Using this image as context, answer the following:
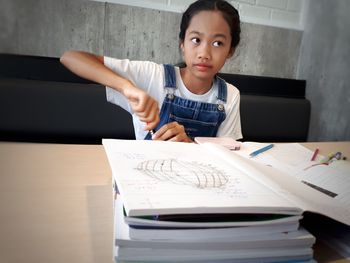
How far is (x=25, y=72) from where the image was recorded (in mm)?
1548

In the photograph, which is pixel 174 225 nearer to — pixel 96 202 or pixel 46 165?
pixel 96 202

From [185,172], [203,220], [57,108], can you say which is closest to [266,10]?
[57,108]

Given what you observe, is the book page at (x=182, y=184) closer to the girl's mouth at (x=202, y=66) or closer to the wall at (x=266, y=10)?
the girl's mouth at (x=202, y=66)

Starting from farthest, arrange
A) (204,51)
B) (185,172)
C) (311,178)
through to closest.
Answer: (204,51), (311,178), (185,172)

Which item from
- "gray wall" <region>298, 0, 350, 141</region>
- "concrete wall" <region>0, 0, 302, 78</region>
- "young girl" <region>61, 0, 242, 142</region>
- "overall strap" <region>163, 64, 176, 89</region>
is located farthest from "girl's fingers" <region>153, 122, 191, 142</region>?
"gray wall" <region>298, 0, 350, 141</region>

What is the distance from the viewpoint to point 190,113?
113 cm

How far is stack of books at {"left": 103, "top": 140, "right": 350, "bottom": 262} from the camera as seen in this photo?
1.21 ft

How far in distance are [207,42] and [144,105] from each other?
0.40 m

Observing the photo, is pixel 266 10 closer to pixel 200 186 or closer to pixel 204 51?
pixel 204 51

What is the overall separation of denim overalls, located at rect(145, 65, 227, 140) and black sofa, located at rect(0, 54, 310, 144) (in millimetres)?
486

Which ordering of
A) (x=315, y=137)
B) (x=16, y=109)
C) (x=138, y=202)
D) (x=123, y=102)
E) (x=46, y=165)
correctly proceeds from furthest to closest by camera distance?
(x=315, y=137), (x=16, y=109), (x=123, y=102), (x=46, y=165), (x=138, y=202)

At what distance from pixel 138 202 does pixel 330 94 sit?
6.08ft

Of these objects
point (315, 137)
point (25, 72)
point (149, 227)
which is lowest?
point (315, 137)

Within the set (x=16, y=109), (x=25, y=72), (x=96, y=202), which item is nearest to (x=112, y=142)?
(x=96, y=202)
